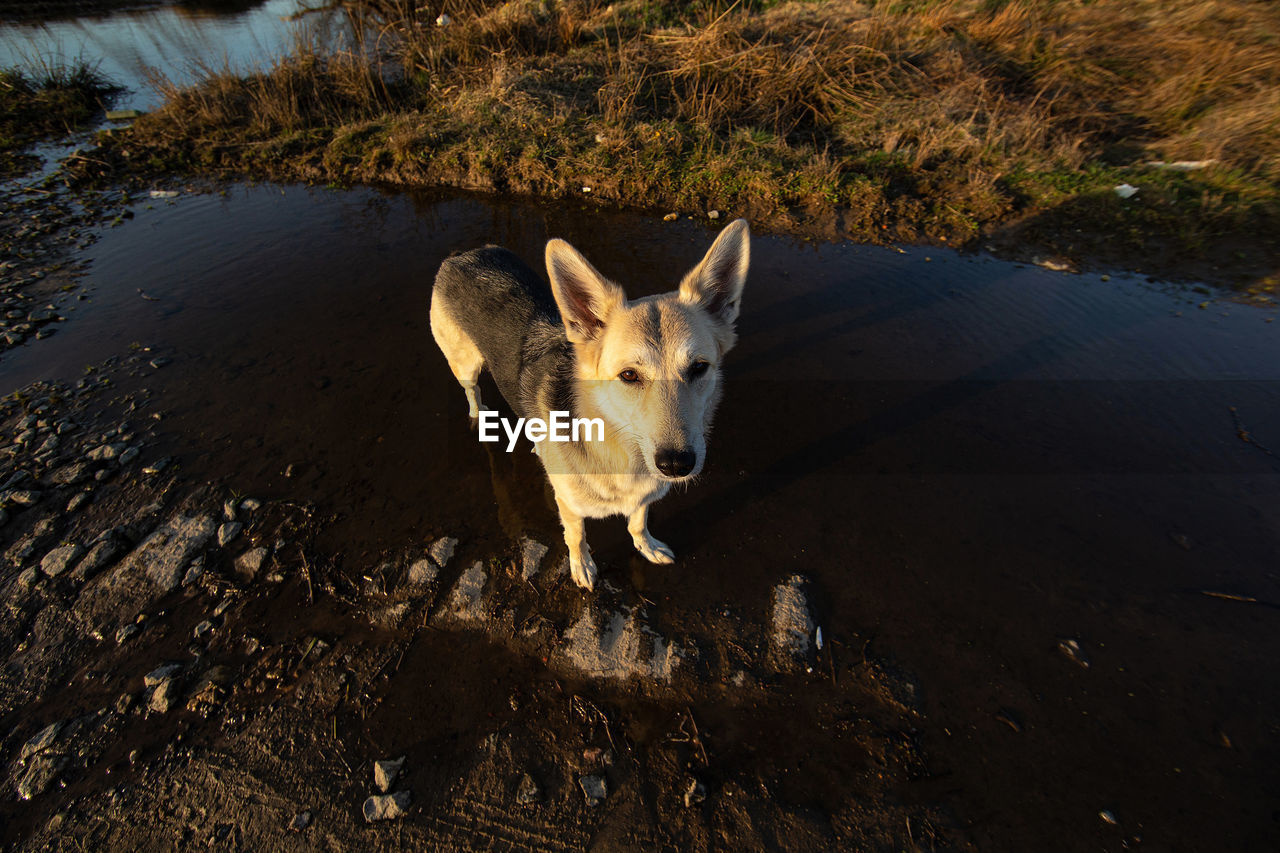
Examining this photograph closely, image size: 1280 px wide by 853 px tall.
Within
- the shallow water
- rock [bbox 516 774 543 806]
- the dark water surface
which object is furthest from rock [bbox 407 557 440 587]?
the shallow water

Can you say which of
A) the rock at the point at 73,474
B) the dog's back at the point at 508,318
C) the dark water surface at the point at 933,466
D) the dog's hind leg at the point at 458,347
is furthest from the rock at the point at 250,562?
the dog's back at the point at 508,318

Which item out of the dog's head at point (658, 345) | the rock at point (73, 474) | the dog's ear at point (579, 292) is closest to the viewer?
the dog's head at point (658, 345)

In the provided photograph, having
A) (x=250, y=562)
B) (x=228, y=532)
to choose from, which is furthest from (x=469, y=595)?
(x=228, y=532)

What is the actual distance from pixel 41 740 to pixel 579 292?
380cm

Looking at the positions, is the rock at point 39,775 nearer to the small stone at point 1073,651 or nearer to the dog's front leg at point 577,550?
the dog's front leg at point 577,550

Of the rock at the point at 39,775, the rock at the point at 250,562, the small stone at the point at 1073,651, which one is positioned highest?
the rock at the point at 250,562

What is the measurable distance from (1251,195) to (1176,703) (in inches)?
295

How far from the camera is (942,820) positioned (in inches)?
88.1

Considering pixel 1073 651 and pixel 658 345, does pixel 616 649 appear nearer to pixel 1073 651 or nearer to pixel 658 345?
pixel 658 345

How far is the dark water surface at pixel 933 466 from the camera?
2.49 metres

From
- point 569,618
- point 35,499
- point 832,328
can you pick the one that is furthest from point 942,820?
point 35,499

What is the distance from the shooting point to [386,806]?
89.0 inches

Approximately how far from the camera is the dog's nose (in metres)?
2.10

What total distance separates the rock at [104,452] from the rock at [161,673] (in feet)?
7.17
